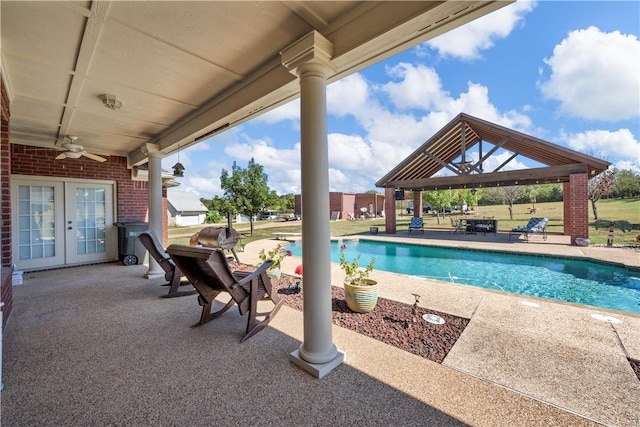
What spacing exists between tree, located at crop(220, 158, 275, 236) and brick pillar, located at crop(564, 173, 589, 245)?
13041 millimetres

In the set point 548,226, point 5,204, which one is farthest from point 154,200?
point 548,226

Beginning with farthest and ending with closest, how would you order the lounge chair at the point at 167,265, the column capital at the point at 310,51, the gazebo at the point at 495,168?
1. the gazebo at the point at 495,168
2. the lounge chair at the point at 167,265
3. the column capital at the point at 310,51

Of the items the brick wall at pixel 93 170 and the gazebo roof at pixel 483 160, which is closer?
the brick wall at pixel 93 170

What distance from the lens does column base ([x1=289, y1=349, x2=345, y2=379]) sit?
2.23 meters

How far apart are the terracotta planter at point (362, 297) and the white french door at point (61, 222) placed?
275 inches

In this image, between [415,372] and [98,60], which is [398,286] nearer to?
[415,372]

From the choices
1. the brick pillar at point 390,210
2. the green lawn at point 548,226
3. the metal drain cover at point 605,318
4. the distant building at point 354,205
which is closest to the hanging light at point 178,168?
the green lawn at point 548,226

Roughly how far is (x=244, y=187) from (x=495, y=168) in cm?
1192

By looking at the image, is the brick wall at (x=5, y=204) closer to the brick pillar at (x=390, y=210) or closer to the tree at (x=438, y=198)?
the brick pillar at (x=390, y=210)

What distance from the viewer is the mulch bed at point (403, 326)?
2.73 metres

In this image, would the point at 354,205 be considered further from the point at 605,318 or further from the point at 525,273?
the point at 605,318

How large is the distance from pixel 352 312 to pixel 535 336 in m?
2.05

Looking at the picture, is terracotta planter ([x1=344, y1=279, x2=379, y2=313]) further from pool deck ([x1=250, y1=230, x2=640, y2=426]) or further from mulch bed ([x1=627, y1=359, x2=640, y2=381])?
mulch bed ([x1=627, y1=359, x2=640, y2=381])

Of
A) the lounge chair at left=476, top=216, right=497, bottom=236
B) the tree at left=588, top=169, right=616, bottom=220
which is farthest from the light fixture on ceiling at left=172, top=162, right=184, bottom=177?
the tree at left=588, top=169, right=616, bottom=220
